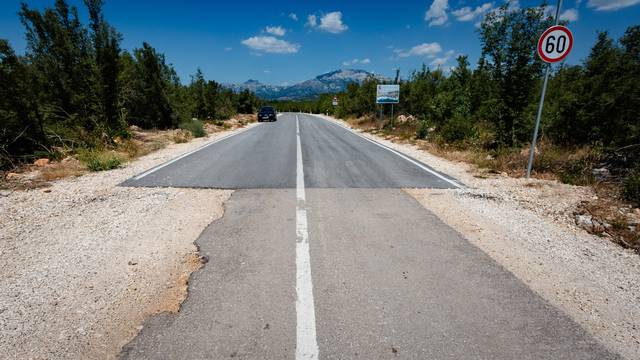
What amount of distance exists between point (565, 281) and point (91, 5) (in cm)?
1689

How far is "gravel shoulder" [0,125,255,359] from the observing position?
2.38 meters

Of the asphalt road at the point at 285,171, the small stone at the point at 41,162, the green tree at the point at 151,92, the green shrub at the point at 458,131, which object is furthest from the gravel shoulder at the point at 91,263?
the green tree at the point at 151,92

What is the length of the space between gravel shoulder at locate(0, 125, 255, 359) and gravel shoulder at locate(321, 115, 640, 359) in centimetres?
367

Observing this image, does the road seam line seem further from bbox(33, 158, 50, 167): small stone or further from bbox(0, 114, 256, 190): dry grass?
bbox(33, 158, 50, 167): small stone

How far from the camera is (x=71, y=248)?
3.75m

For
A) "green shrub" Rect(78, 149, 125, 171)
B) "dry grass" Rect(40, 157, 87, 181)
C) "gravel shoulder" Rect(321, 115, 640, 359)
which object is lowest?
"gravel shoulder" Rect(321, 115, 640, 359)

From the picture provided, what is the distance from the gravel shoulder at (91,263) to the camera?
2.38 m

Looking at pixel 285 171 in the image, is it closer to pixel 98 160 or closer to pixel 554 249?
pixel 98 160

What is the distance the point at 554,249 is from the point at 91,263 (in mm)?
5729

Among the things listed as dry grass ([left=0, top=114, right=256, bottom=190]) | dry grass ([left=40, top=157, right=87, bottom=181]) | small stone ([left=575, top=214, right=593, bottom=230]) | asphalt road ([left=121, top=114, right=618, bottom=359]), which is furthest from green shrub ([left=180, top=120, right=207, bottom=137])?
small stone ([left=575, top=214, right=593, bottom=230])

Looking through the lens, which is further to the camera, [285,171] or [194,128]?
[194,128]

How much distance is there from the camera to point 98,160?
26.9 feet

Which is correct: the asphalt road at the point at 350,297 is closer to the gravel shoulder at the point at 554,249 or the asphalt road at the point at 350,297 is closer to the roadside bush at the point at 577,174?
the gravel shoulder at the point at 554,249

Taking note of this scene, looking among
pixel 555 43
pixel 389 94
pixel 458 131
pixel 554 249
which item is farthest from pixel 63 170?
pixel 389 94
